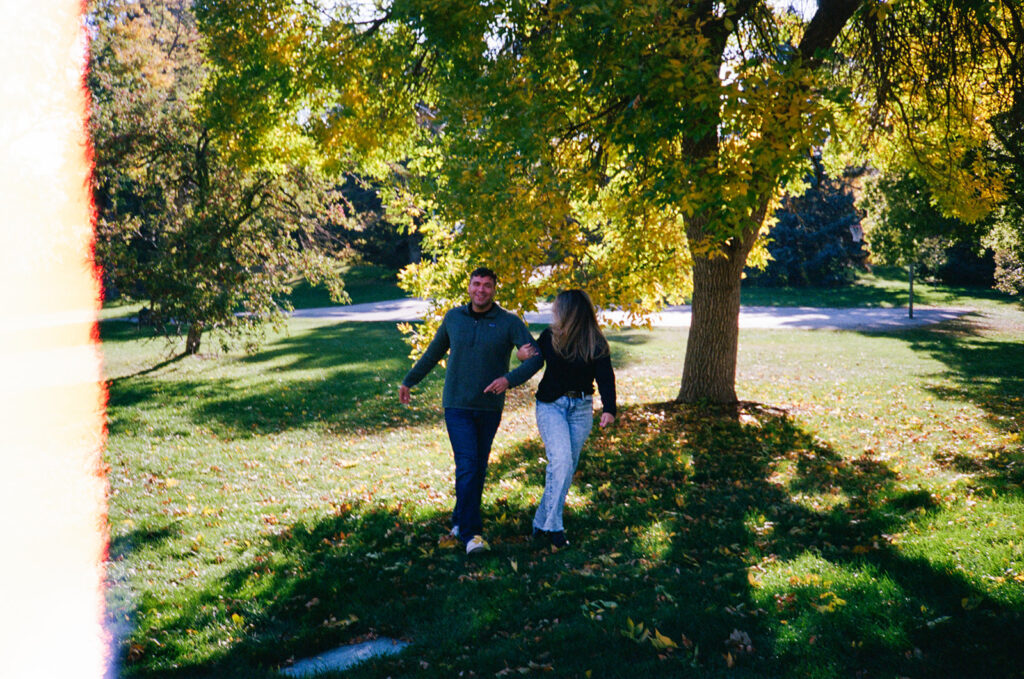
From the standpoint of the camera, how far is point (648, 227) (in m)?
9.09

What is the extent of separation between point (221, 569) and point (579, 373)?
3048 mm

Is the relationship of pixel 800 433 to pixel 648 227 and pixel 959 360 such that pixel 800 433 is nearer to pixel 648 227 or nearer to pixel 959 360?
pixel 648 227

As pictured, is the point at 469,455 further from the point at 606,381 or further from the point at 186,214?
the point at 186,214

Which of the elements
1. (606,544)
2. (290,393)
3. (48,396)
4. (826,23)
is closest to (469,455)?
(606,544)

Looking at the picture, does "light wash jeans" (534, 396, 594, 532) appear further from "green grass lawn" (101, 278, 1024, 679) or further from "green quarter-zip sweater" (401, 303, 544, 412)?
"green grass lawn" (101, 278, 1024, 679)

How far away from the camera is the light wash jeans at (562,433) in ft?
16.1

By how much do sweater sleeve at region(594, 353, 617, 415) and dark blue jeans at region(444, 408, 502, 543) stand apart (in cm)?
80

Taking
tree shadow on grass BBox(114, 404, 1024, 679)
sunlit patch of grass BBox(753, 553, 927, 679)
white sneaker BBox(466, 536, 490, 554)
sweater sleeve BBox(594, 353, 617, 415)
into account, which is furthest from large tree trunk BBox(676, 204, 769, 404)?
white sneaker BBox(466, 536, 490, 554)

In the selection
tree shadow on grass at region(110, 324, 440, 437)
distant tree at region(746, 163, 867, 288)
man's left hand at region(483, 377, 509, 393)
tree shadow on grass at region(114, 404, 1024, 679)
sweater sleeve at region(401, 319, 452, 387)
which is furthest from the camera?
distant tree at region(746, 163, 867, 288)

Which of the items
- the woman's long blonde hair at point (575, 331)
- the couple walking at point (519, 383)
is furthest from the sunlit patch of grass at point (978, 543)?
the woman's long blonde hair at point (575, 331)

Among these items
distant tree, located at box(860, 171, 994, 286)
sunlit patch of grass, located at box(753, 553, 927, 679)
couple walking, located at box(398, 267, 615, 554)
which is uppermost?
distant tree, located at box(860, 171, 994, 286)

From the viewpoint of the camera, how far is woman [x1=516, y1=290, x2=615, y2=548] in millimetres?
4891

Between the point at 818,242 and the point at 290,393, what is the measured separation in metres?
31.5

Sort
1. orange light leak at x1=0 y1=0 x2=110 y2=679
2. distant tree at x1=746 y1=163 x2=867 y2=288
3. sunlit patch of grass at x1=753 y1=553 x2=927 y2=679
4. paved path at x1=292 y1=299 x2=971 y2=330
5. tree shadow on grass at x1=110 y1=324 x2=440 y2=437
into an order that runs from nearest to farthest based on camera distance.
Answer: sunlit patch of grass at x1=753 y1=553 x2=927 y2=679 → orange light leak at x1=0 y1=0 x2=110 y2=679 → tree shadow on grass at x1=110 y1=324 x2=440 y2=437 → paved path at x1=292 y1=299 x2=971 y2=330 → distant tree at x1=746 y1=163 x2=867 y2=288
